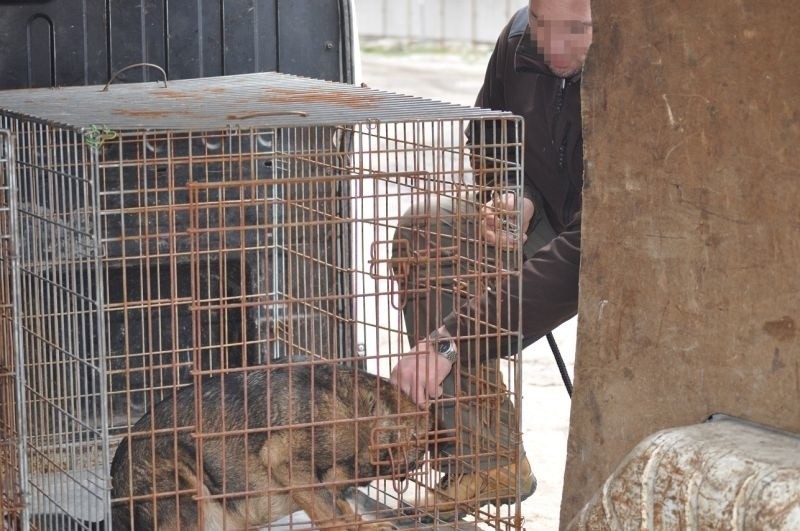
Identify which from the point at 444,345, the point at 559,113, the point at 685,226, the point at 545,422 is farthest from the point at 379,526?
the point at 545,422

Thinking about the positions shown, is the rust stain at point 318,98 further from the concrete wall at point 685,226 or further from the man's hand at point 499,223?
the concrete wall at point 685,226

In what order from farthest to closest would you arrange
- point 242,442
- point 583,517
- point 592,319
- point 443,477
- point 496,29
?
point 496,29 → point 443,477 → point 242,442 → point 592,319 → point 583,517

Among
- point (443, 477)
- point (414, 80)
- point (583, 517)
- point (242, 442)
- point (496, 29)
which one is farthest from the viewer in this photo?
point (496, 29)

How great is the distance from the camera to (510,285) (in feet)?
13.6

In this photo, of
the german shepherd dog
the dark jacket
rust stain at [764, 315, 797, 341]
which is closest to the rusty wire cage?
the german shepherd dog

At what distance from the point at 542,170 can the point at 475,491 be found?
1.45m

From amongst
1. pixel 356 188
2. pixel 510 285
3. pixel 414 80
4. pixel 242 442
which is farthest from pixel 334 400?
pixel 414 80

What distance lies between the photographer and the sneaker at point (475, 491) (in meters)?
4.00

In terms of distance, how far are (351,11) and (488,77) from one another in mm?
635

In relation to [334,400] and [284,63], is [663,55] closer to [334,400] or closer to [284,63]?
[334,400]

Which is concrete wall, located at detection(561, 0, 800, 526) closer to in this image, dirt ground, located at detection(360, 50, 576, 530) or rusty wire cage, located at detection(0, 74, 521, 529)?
rusty wire cage, located at detection(0, 74, 521, 529)

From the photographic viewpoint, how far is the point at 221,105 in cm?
413

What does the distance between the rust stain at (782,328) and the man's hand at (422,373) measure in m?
1.04

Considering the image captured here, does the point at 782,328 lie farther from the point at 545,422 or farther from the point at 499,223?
the point at 545,422
